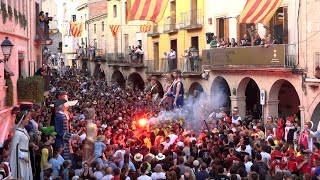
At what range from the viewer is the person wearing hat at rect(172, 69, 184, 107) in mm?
19516

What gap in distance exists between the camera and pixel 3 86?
18922 mm

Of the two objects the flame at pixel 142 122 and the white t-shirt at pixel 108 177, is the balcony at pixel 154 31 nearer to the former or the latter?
the flame at pixel 142 122

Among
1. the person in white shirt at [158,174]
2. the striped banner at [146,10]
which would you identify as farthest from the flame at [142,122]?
the person in white shirt at [158,174]

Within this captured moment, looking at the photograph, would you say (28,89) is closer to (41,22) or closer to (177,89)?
(177,89)

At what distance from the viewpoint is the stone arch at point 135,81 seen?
45938 millimetres

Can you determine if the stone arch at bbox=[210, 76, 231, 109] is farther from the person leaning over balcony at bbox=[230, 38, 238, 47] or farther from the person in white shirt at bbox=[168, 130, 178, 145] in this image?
the person in white shirt at bbox=[168, 130, 178, 145]

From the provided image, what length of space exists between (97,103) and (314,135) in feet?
38.0

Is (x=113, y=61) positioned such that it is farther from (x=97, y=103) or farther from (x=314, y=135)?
(x=314, y=135)

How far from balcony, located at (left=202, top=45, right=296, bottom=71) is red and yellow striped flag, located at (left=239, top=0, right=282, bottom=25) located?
3160 millimetres

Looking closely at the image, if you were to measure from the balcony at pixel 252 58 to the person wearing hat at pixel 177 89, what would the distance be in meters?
6.18

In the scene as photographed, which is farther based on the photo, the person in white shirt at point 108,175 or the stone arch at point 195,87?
the stone arch at point 195,87

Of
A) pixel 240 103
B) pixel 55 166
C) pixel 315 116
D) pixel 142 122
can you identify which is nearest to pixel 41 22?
pixel 240 103

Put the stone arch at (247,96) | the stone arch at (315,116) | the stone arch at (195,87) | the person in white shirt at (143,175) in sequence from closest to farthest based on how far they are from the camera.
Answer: the person in white shirt at (143,175) → the stone arch at (315,116) → the stone arch at (247,96) → the stone arch at (195,87)

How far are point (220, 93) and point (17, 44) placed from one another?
44.0 ft
